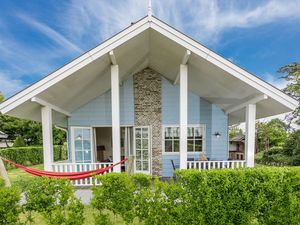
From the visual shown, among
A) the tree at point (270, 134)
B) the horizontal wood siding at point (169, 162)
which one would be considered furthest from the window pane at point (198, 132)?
the tree at point (270, 134)

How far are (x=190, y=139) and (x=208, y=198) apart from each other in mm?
4647

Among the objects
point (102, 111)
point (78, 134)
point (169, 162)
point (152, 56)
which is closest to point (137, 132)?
point (102, 111)

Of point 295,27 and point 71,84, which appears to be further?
point 295,27

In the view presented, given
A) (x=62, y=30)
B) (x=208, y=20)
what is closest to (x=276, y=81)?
(x=208, y=20)

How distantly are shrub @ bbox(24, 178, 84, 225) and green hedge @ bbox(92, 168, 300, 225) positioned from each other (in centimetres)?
33

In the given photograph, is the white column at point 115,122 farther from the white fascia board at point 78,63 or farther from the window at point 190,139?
the window at point 190,139

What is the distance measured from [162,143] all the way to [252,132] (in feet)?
11.5

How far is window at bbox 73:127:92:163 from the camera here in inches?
283

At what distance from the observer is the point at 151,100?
7535mm

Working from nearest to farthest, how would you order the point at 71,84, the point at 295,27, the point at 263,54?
the point at 71,84 → the point at 295,27 → the point at 263,54

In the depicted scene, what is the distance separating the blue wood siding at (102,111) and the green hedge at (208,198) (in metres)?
4.66

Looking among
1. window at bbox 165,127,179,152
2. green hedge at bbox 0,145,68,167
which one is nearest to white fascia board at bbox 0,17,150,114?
window at bbox 165,127,179,152

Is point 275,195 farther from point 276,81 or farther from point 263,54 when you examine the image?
point 263,54

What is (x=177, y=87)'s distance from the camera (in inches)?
295
